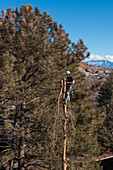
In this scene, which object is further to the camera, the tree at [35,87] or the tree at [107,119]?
the tree at [107,119]

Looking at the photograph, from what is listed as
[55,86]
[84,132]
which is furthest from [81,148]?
[55,86]

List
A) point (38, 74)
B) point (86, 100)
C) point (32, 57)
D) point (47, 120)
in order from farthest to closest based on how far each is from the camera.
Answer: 1. point (86, 100)
2. point (38, 74)
3. point (32, 57)
4. point (47, 120)

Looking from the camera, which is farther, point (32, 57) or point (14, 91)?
point (32, 57)

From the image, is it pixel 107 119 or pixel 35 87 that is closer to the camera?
pixel 35 87

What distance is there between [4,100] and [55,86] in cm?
324

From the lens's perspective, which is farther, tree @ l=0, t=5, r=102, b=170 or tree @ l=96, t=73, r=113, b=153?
tree @ l=96, t=73, r=113, b=153

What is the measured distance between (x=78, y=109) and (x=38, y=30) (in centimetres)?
570

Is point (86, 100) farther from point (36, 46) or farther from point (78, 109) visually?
point (36, 46)

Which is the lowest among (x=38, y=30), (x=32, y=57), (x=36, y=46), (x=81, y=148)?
(x=81, y=148)

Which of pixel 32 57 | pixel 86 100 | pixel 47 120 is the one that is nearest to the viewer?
pixel 47 120

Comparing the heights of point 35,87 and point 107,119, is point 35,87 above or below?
above

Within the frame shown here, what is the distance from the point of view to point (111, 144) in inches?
968

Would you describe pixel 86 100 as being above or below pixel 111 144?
above

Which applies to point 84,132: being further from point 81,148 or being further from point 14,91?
point 14,91
